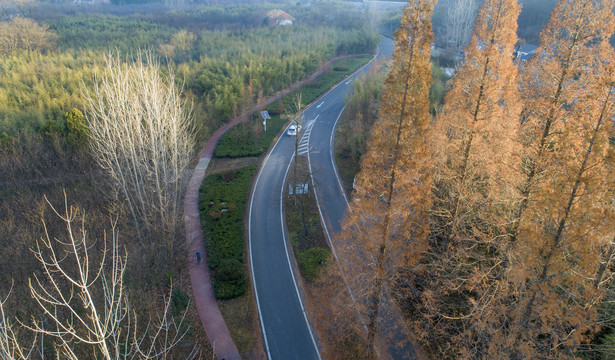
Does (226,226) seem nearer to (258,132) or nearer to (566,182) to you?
(258,132)

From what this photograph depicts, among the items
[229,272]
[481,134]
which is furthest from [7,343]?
[481,134]

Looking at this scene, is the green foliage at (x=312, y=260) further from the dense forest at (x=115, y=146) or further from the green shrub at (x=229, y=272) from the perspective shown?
the dense forest at (x=115, y=146)

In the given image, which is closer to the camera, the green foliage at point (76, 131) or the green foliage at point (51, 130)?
the green foliage at point (51, 130)

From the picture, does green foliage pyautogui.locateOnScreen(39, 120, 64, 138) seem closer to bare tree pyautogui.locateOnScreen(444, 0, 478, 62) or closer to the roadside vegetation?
the roadside vegetation

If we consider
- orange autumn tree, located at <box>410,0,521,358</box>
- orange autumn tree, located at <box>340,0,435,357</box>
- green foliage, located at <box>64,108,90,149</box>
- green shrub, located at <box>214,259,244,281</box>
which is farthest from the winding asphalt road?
green foliage, located at <box>64,108,90,149</box>

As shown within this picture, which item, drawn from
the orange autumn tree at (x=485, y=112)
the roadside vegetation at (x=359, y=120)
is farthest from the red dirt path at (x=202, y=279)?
the roadside vegetation at (x=359, y=120)

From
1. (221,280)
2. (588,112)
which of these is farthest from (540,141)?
(221,280)
